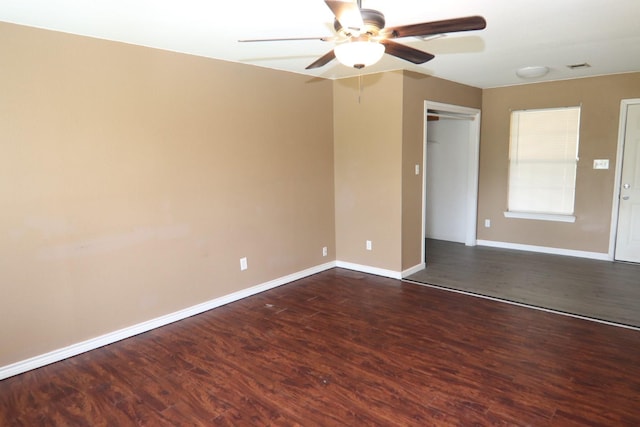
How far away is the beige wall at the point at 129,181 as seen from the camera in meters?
2.65

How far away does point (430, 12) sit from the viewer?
2445 mm

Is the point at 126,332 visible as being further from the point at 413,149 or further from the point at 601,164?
the point at 601,164

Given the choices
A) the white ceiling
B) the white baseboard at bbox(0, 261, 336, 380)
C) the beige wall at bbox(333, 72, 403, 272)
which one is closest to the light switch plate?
the white ceiling

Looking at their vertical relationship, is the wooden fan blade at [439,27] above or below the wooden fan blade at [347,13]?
below

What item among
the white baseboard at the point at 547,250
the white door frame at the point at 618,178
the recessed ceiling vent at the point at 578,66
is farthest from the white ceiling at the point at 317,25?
the white baseboard at the point at 547,250

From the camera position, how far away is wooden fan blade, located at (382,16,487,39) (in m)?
1.77

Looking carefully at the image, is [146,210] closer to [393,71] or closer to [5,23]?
[5,23]

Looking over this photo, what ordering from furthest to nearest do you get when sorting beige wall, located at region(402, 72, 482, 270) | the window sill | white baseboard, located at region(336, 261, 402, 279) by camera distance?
the window sill → white baseboard, located at region(336, 261, 402, 279) → beige wall, located at region(402, 72, 482, 270)

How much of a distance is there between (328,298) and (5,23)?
10.9 feet

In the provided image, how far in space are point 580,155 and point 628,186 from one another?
654 mm

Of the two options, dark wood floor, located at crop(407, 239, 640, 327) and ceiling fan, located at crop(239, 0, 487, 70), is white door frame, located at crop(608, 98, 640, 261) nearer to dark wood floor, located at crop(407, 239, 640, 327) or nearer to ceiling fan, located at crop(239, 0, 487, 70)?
dark wood floor, located at crop(407, 239, 640, 327)

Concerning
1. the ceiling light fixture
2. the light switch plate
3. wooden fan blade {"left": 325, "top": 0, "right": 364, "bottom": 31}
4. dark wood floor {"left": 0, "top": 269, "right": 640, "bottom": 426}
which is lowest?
dark wood floor {"left": 0, "top": 269, "right": 640, "bottom": 426}

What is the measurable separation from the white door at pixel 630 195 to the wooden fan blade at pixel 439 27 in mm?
4193

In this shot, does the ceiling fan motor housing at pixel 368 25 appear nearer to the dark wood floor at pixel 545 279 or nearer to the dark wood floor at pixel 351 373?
the dark wood floor at pixel 351 373
